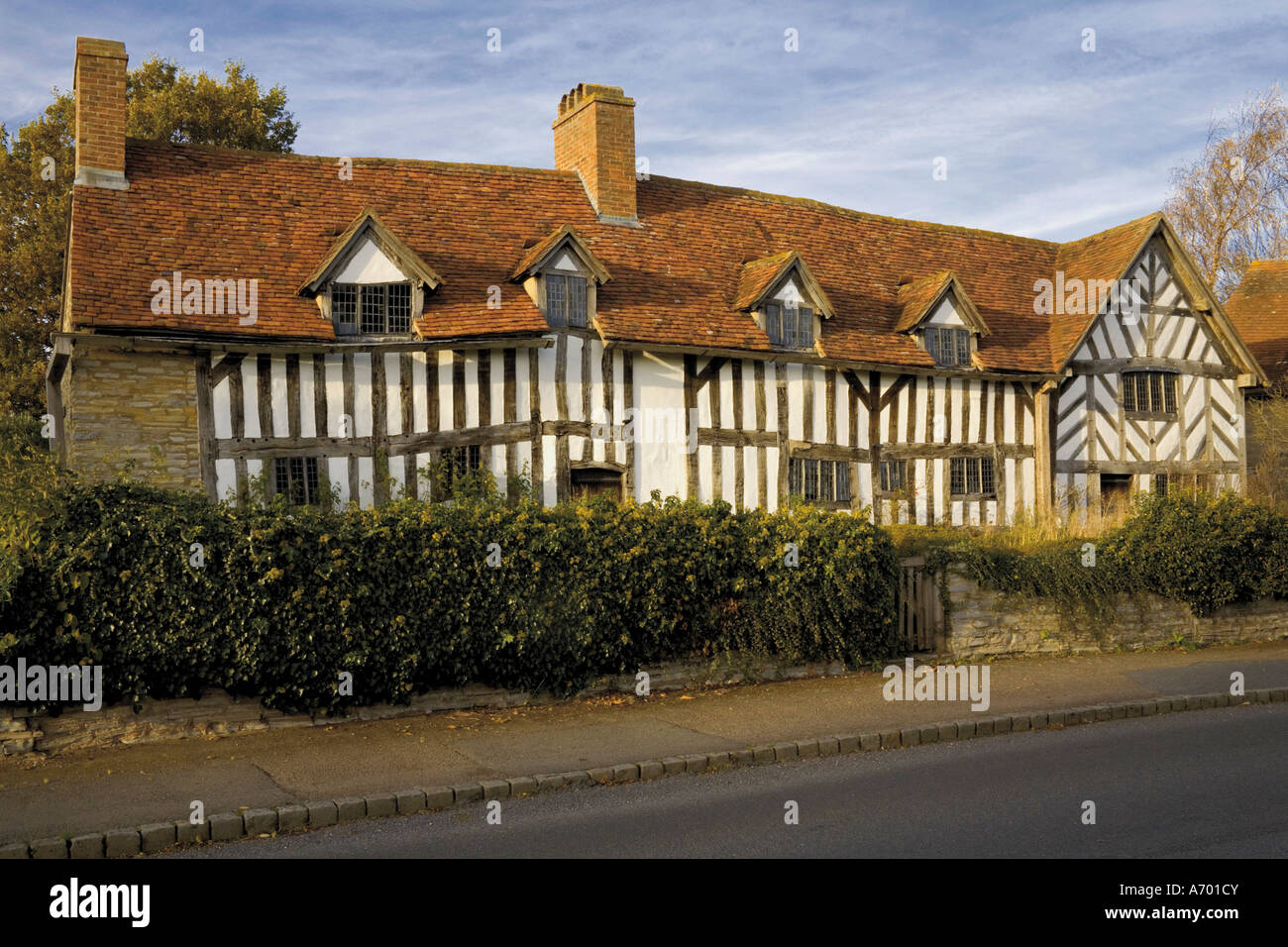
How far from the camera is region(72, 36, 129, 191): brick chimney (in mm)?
17438

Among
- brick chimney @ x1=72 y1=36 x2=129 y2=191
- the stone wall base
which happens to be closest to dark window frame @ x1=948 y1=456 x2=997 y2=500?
the stone wall base

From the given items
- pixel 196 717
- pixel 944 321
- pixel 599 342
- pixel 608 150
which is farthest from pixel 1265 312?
pixel 196 717

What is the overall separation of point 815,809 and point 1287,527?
12739 mm

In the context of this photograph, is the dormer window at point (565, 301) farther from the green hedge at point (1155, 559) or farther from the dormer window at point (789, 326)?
the green hedge at point (1155, 559)

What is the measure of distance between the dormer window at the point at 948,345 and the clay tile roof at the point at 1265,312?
1236cm

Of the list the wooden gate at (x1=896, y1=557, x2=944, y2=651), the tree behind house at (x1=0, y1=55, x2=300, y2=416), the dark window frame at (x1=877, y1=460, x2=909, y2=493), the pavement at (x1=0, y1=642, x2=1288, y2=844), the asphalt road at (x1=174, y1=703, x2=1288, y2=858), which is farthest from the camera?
the tree behind house at (x1=0, y1=55, x2=300, y2=416)

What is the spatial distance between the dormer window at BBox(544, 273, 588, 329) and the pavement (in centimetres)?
773

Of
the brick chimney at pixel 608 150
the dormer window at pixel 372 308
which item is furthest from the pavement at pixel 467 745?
the brick chimney at pixel 608 150

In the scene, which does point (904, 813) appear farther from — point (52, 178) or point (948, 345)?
point (52, 178)

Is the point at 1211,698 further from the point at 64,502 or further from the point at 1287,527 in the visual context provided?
the point at 64,502

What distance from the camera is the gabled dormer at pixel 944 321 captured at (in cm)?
2144

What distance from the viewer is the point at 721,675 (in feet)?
41.6

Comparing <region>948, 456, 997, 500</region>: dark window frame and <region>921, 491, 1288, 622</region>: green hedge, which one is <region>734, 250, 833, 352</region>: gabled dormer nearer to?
<region>948, 456, 997, 500</region>: dark window frame

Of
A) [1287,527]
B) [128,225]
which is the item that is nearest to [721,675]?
[1287,527]
